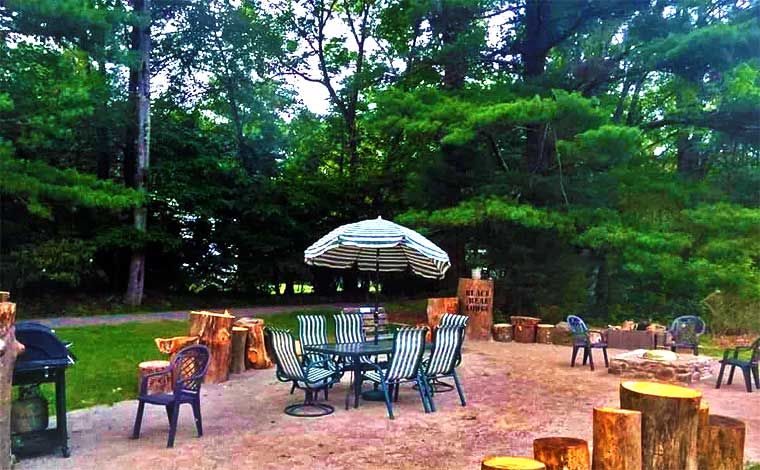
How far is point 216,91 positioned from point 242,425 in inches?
543

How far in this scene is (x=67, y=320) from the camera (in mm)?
10961

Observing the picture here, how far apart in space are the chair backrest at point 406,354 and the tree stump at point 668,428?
2.51 m

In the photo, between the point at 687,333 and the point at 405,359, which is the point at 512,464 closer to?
the point at 405,359

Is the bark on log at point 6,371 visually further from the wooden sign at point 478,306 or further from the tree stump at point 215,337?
the wooden sign at point 478,306

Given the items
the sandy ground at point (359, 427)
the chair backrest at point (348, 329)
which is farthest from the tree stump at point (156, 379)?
the chair backrest at point (348, 329)

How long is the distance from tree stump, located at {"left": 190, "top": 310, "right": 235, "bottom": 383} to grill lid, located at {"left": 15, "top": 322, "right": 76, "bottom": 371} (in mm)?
2397

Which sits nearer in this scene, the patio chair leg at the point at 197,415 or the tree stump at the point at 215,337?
the patio chair leg at the point at 197,415

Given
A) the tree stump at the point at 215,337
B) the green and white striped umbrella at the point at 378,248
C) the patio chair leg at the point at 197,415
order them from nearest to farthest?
the patio chair leg at the point at 197,415, the green and white striped umbrella at the point at 378,248, the tree stump at the point at 215,337

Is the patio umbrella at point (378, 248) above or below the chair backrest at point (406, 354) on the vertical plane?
above

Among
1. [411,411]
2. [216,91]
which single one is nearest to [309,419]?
[411,411]

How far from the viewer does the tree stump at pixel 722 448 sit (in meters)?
3.27

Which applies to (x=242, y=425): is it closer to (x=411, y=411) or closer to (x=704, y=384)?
(x=411, y=411)

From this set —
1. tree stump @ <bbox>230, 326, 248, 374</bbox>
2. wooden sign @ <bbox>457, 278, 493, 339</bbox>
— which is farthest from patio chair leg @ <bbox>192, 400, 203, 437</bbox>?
wooden sign @ <bbox>457, 278, 493, 339</bbox>

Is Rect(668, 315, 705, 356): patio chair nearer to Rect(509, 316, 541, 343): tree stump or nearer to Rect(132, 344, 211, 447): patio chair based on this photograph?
Rect(509, 316, 541, 343): tree stump
